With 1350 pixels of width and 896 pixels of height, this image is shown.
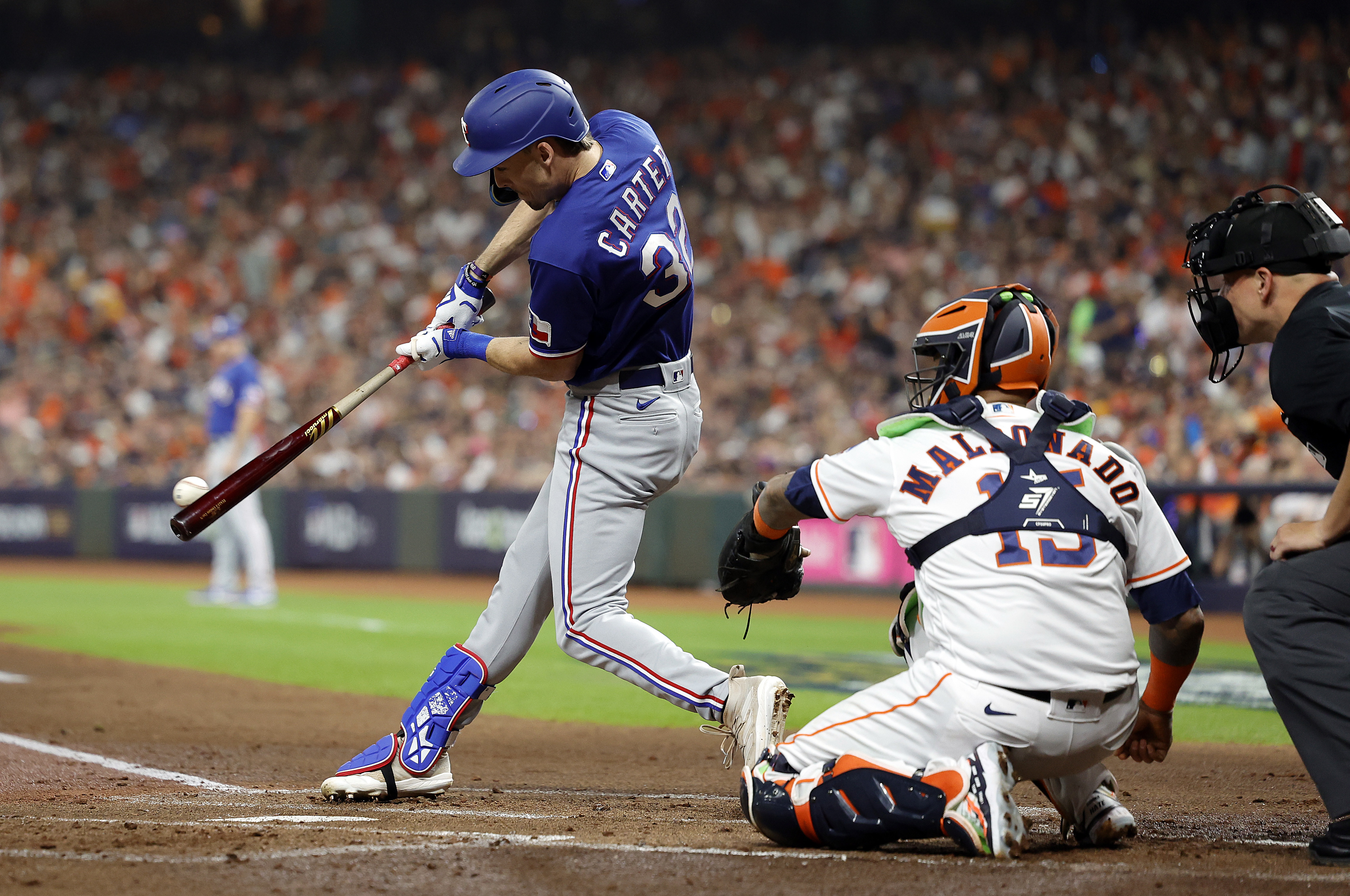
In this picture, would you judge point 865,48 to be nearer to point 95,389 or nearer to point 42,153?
point 95,389

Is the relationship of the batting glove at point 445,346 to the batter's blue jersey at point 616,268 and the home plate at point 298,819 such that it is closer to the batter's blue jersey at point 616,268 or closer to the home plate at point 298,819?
the batter's blue jersey at point 616,268

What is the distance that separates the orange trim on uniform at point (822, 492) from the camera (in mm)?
3215

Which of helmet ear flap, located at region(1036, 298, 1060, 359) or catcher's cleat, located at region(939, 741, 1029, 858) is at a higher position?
helmet ear flap, located at region(1036, 298, 1060, 359)

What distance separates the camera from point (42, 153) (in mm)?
22594

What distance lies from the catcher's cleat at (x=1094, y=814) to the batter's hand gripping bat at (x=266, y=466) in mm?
2334

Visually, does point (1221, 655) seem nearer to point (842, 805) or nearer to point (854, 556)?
point (854, 556)

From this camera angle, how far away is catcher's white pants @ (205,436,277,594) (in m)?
11.1

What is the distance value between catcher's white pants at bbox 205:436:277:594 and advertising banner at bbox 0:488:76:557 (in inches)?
262

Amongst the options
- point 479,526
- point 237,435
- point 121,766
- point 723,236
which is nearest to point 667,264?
point 121,766

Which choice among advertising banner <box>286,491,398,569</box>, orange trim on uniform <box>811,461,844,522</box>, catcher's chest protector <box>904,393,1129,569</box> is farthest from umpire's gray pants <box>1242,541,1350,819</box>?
advertising banner <box>286,491,398,569</box>

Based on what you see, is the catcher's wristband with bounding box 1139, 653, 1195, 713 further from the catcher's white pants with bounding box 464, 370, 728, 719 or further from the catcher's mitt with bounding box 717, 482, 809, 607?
the catcher's white pants with bounding box 464, 370, 728, 719

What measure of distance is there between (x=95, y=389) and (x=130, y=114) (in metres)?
6.12

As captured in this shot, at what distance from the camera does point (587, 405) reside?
13.4ft

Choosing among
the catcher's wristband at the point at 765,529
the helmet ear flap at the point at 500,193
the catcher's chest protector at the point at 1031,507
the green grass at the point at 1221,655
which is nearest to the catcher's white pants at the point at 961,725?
the catcher's chest protector at the point at 1031,507
